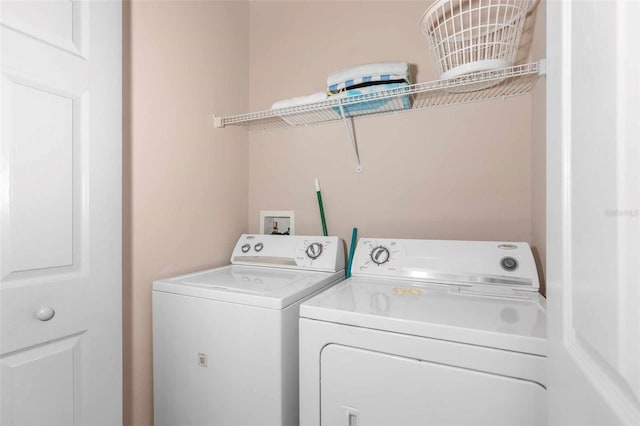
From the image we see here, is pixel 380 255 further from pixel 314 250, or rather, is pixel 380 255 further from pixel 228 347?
pixel 228 347

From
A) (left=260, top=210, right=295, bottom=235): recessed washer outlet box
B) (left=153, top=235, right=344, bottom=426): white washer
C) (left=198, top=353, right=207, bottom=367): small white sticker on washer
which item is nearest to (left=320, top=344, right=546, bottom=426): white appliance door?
(left=153, top=235, right=344, bottom=426): white washer

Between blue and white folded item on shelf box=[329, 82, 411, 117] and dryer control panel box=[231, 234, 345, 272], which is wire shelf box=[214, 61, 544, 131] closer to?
blue and white folded item on shelf box=[329, 82, 411, 117]

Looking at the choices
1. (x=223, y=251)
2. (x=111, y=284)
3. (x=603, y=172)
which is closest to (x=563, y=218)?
(x=603, y=172)

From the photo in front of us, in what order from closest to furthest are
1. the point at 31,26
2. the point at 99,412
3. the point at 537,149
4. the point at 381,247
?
the point at 31,26 → the point at 99,412 → the point at 537,149 → the point at 381,247

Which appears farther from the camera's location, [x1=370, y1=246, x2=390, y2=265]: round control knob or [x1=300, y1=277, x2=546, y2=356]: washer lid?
[x1=370, y1=246, x2=390, y2=265]: round control knob

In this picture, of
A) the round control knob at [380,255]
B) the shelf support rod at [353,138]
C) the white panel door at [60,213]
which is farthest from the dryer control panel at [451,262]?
the white panel door at [60,213]

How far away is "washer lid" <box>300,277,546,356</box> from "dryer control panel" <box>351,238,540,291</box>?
0.18ft

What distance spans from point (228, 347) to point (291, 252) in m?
0.66

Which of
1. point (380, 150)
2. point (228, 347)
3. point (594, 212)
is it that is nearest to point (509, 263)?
point (380, 150)

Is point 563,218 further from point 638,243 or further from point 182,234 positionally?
point 182,234

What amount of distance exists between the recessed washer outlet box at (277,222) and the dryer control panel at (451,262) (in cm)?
60

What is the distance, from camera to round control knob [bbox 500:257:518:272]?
4.41 feet

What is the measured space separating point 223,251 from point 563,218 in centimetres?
173

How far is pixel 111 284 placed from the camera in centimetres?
125
